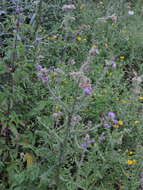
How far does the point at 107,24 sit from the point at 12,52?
278 cm

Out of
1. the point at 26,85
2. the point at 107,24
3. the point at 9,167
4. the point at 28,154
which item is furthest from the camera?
the point at 107,24

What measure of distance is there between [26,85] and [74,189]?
3.88 feet

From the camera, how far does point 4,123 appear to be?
2340mm

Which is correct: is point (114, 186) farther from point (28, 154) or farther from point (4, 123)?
point (4, 123)

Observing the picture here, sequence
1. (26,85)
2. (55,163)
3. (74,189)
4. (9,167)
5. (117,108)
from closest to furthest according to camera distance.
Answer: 1. (55,163)
2. (74,189)
3. (9,167)
4. (26,85)
5. (117,108)

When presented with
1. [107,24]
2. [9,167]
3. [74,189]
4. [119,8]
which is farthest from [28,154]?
[119,8]

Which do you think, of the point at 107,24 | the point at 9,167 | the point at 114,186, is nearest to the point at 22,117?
the point at 9,167

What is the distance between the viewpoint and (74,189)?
2123 mm

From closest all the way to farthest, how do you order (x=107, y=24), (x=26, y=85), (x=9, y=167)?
(x=9, y=167) → (x=26, y=85) → (x=107, y=24)

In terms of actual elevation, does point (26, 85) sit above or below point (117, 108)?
above

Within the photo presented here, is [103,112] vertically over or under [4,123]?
under

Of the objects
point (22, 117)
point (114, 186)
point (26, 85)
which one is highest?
point (26, 85)

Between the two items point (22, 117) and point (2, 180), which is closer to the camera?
point (2, 180)

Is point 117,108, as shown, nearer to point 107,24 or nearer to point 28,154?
point 28,154
